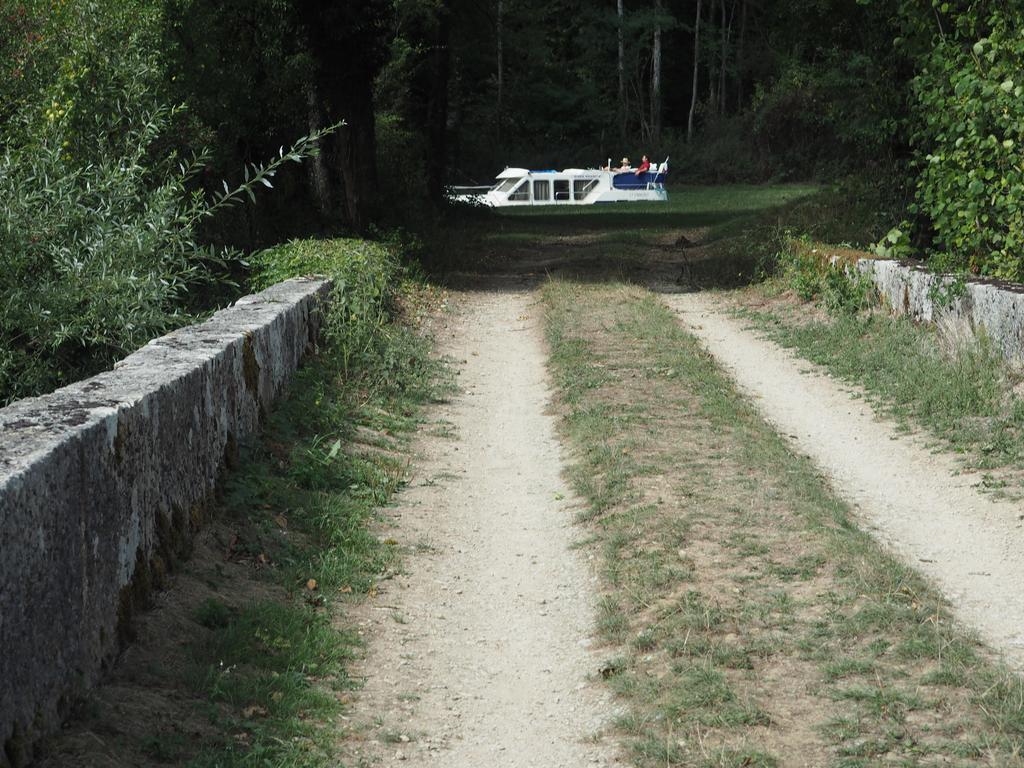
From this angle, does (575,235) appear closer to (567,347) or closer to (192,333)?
(567,347)

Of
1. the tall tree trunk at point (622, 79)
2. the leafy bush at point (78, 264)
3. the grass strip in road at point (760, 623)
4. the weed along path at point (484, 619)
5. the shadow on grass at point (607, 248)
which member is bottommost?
the weed along path at point (484, 619)

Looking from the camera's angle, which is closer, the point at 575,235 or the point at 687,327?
the point at 687,327

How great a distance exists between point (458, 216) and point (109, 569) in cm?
2496

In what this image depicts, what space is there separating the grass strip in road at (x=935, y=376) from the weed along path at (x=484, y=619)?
8.74 feet

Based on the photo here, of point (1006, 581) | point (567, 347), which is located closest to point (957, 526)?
point (1006, 581)

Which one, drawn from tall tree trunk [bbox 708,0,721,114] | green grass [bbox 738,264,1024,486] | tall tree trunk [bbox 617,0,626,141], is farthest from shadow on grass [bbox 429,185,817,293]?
tall tree trunk [bbox 617,0,626,141]

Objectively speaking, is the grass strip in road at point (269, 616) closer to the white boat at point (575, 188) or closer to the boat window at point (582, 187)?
the white boat at point (575, 188)

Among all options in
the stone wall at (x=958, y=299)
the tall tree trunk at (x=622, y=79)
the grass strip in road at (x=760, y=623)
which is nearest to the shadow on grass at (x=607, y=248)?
the stone wall at (x=958, y=299)

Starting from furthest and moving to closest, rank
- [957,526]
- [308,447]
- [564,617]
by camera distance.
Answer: [308,447], [957,526], [564,617]

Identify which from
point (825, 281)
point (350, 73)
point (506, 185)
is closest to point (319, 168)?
point (350, 73)

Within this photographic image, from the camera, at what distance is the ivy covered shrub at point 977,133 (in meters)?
10.9

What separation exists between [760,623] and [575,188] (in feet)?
123

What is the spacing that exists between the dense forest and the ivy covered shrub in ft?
0.08

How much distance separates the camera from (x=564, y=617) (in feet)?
19.0
